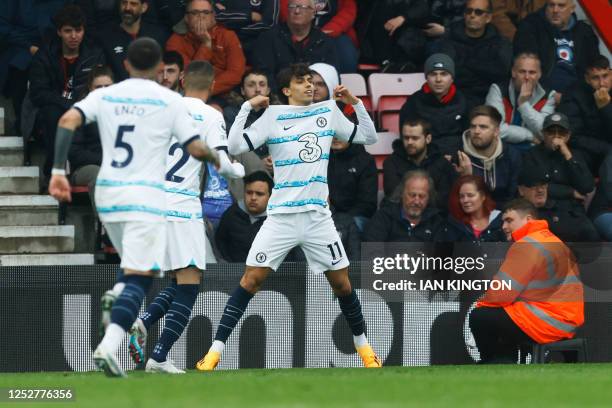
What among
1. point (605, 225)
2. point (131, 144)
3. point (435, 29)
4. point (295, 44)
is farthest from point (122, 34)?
point (131, 144)

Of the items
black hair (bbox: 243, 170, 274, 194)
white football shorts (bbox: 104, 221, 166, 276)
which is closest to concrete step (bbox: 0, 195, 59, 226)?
black hair (bbox: 243, 170, 274, 194)

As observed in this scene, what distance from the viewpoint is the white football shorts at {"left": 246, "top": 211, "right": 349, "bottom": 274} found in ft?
37.4

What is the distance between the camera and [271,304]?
12.9 m

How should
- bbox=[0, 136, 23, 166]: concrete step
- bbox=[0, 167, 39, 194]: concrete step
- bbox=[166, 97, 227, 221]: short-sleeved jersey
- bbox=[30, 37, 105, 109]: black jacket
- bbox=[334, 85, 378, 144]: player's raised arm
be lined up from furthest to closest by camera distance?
1. bbox=[0, 136, 23, 166]: concrete step
2. bbox=[0, 167, 39, 194]: concrete step
3. bbox=[30, 37, 105, 109]: black jacket
4. bbox=[334, 85, 378, 144]: player's raised arm
5. bbox=[166, 97, 227, 221]: short-sleeved jersey

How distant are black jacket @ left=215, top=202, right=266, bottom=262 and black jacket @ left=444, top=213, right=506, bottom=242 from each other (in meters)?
1.74

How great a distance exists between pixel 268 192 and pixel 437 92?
7.91ft

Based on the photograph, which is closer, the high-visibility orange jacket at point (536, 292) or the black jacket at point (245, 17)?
the high-visibility orange jacket at point (536, 292)

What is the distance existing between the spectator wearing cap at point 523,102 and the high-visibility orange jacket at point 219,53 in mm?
2674

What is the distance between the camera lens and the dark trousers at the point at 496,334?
12.0m

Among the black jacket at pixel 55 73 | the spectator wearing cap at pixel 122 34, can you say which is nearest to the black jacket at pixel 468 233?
the spectator wearing cap at pixel 122 34

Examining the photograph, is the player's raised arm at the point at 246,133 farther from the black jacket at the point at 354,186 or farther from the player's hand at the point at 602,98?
the player's hand at the point at 602,98

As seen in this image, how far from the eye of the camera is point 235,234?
13281 mm

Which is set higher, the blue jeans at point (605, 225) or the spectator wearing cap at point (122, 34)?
the spectator wearing cap at point (122, 34)

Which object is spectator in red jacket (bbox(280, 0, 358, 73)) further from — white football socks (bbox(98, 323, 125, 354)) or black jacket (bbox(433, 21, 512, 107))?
white football socks (bbox(98, 323, 125, 354))
